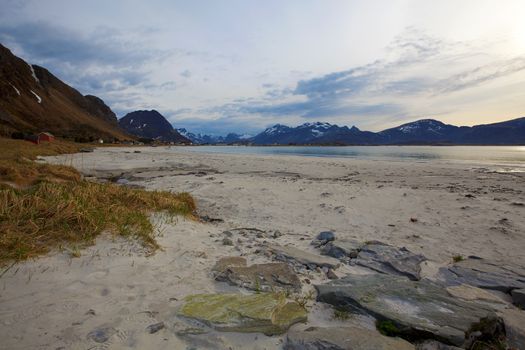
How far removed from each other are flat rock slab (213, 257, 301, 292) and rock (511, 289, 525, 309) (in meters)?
3.51

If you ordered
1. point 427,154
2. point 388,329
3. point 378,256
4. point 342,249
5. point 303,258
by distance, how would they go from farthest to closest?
point 427,154, point 342,249, point 378,256, point 303,258, point 388,329

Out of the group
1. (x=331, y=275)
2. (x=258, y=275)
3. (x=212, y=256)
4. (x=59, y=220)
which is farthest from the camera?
(x=212, y=256)

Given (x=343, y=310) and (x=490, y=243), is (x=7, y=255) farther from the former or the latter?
(x=490, y=243)

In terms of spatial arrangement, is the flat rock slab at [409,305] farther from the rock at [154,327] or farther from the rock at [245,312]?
the rock at [154,327]

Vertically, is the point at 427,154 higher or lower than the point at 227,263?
higher

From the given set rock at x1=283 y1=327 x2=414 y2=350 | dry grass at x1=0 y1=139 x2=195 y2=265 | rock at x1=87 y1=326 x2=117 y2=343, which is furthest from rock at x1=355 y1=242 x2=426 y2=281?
rock at x1=87 y1=326 x2=117 y2=343

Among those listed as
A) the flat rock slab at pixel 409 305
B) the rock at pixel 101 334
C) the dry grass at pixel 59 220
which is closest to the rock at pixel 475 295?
the flat rock slab at pixel 409 305

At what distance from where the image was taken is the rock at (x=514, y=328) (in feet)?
11.4

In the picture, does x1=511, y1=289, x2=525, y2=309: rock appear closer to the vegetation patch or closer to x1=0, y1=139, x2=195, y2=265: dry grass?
the vegetation patch

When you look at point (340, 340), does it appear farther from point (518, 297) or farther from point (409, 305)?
point (518, 297)

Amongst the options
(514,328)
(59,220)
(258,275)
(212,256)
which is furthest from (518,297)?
(59,220)

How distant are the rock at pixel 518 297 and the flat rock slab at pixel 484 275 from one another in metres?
0.22

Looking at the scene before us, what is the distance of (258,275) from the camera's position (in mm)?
5008

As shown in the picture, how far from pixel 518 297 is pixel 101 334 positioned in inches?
241
